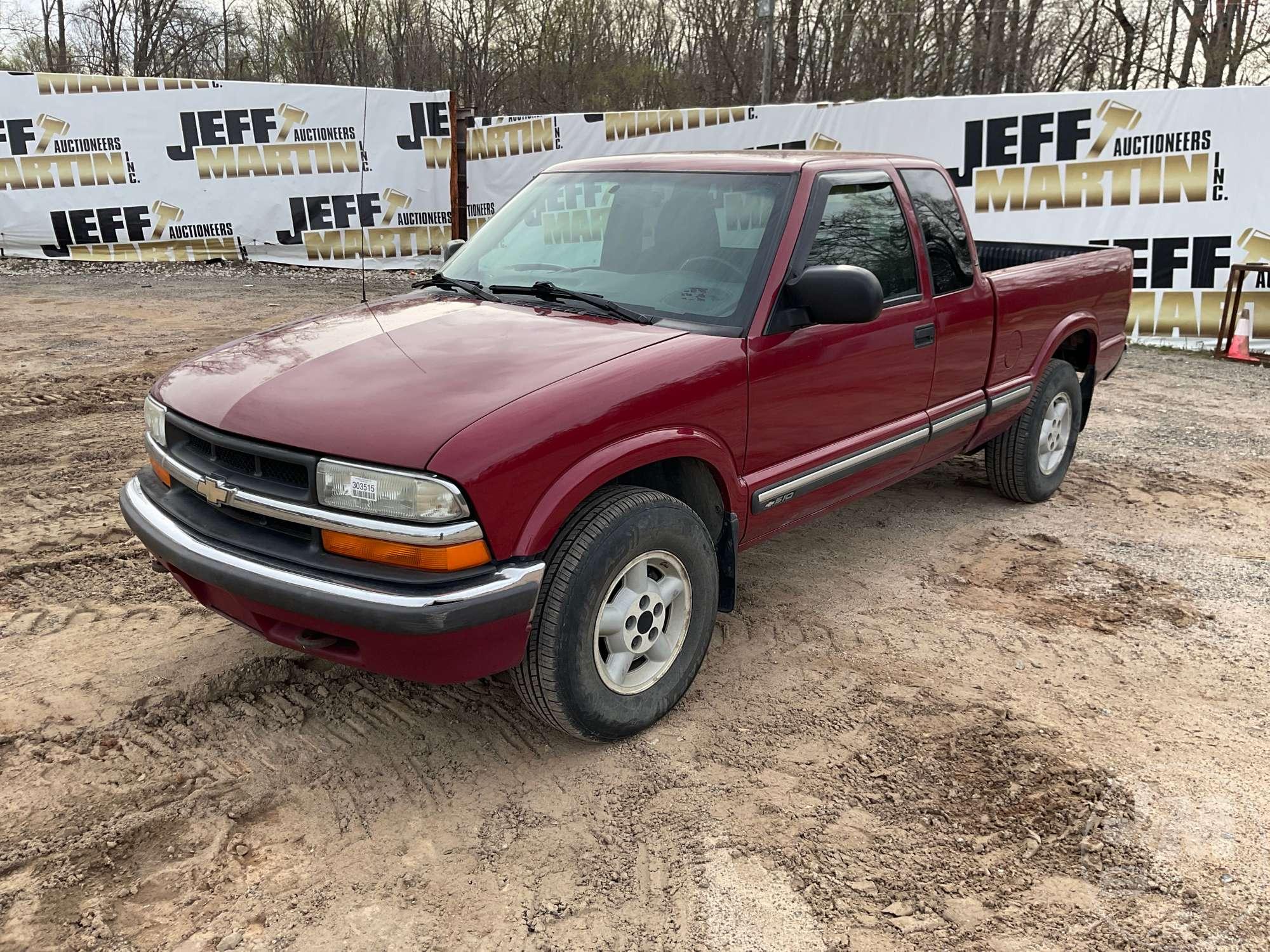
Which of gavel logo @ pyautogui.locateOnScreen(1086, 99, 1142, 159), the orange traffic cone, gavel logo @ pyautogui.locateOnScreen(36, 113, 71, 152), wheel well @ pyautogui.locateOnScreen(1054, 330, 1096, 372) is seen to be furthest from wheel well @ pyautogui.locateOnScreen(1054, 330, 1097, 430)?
gavel logo @ pyautogui.locateOnScreen(36, 113, 71, 152)

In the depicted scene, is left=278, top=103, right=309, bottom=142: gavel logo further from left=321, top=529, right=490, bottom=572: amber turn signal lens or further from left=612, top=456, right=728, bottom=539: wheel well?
left=321, top=529, right=490, bottom=572: amber turn signal lens

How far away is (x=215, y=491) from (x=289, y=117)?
13.2m

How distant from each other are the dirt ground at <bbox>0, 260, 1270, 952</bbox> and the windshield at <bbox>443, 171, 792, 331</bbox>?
4.59 feet

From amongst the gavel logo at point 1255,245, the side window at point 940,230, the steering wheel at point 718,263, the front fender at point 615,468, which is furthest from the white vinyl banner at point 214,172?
the front fender at point 615,468

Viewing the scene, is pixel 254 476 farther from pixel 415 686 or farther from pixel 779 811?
pixel 779 811

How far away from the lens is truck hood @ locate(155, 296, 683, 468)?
8.93 ft

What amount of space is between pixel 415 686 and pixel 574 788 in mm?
819

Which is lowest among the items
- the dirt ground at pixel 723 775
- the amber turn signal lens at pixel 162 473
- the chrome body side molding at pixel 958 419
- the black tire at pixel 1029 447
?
the dirt ground at pixel 723 775

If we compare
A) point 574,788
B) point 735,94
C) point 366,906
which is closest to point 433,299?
point 574,788

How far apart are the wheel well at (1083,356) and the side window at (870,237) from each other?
73.4 inches

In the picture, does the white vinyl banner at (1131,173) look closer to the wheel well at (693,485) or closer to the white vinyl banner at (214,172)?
the white vinyl banner at (214,172)

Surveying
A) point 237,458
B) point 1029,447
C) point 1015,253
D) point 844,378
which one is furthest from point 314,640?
point 1015,253

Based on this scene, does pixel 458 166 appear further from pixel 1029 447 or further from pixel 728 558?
pixel 728 558

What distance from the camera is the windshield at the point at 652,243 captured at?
3.58m
